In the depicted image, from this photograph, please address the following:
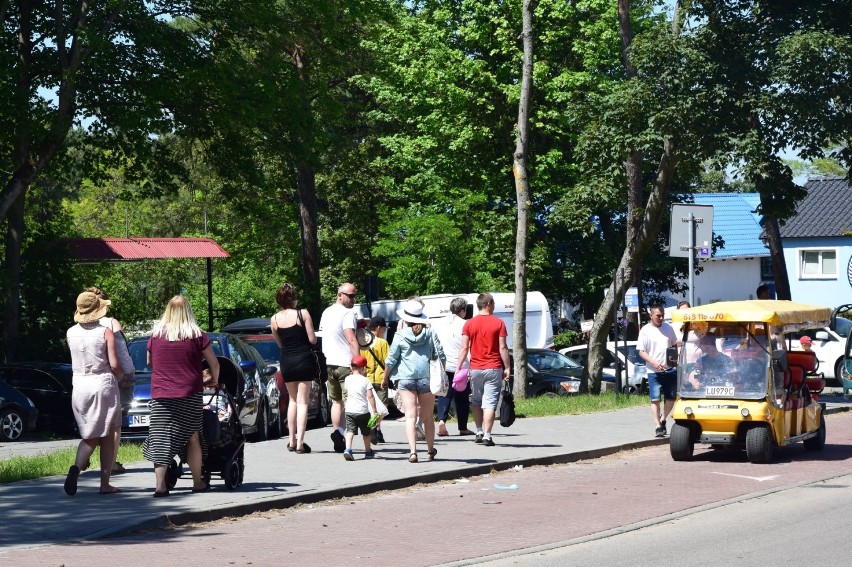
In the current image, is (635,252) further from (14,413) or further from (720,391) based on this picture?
(14,413)

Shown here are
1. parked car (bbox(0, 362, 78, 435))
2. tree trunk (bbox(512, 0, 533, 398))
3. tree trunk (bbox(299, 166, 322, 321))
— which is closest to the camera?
tree trunk (bbox(512, 0, 533, 398))

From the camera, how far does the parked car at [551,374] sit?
28.8m

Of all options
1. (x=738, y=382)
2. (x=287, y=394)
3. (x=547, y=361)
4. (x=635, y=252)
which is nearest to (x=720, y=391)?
(x=738, y=382)

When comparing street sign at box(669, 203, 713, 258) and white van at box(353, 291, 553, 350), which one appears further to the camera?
white van at box(353, 291, 553, 350)

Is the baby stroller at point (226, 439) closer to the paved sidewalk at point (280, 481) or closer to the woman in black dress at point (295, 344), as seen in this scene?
the paved sidewalk at point (280, 481)

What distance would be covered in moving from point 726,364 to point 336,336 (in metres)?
4.74

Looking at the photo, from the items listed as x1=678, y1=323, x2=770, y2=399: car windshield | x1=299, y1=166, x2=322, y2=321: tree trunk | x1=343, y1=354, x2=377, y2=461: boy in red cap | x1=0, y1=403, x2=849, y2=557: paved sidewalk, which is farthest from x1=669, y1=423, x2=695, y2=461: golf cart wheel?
x1=299, y1=166, x2=322, y2=321: tree trunk

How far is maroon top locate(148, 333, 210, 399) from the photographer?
11.4 meters

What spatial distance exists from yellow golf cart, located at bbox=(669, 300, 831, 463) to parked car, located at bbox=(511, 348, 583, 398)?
41.4ft

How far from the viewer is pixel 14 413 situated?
2383 cm

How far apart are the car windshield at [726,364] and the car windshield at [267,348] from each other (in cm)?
936


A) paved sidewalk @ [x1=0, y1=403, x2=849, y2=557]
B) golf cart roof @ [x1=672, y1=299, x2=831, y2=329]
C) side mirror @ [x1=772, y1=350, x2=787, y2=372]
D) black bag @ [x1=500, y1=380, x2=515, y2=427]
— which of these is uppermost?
golf cart roof @ [x1=672, y1=299, x2=831, y2=329]

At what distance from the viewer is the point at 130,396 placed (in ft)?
57.3

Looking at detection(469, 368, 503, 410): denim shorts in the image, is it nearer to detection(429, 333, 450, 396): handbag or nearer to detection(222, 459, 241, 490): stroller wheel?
detection(429, 333, 450, 396): handbag
